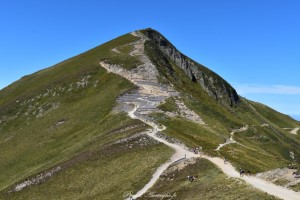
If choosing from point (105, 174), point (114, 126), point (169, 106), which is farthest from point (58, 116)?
point (105, 174)

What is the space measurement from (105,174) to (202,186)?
74.4 ft

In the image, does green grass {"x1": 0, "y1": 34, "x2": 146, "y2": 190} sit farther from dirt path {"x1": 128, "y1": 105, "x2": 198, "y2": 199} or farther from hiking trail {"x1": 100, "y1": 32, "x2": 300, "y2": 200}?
dirt path {"x1": 128, "y1": 105, "x2": 198, "y2": 199}

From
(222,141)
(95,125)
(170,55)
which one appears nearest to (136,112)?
(95,125)

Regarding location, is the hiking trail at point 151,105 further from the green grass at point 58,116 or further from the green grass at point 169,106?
the green grass at point 58,116

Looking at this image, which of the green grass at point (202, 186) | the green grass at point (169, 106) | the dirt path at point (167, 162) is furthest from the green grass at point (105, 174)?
the green grass at point (169, 106)

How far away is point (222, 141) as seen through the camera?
8931 cm

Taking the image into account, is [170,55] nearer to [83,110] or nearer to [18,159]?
[83,110]

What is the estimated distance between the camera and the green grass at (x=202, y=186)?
129ft

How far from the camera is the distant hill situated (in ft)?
209

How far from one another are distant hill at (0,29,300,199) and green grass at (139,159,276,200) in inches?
13.6

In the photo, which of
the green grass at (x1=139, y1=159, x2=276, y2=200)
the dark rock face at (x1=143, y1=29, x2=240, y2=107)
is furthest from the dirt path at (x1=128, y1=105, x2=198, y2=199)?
the dark rock face at (x1=143, y1=29, x2=240, y2=107)

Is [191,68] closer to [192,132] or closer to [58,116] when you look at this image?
[58,116]

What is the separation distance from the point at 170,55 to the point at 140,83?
184 feet

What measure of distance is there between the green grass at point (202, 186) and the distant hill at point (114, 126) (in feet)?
1.13
